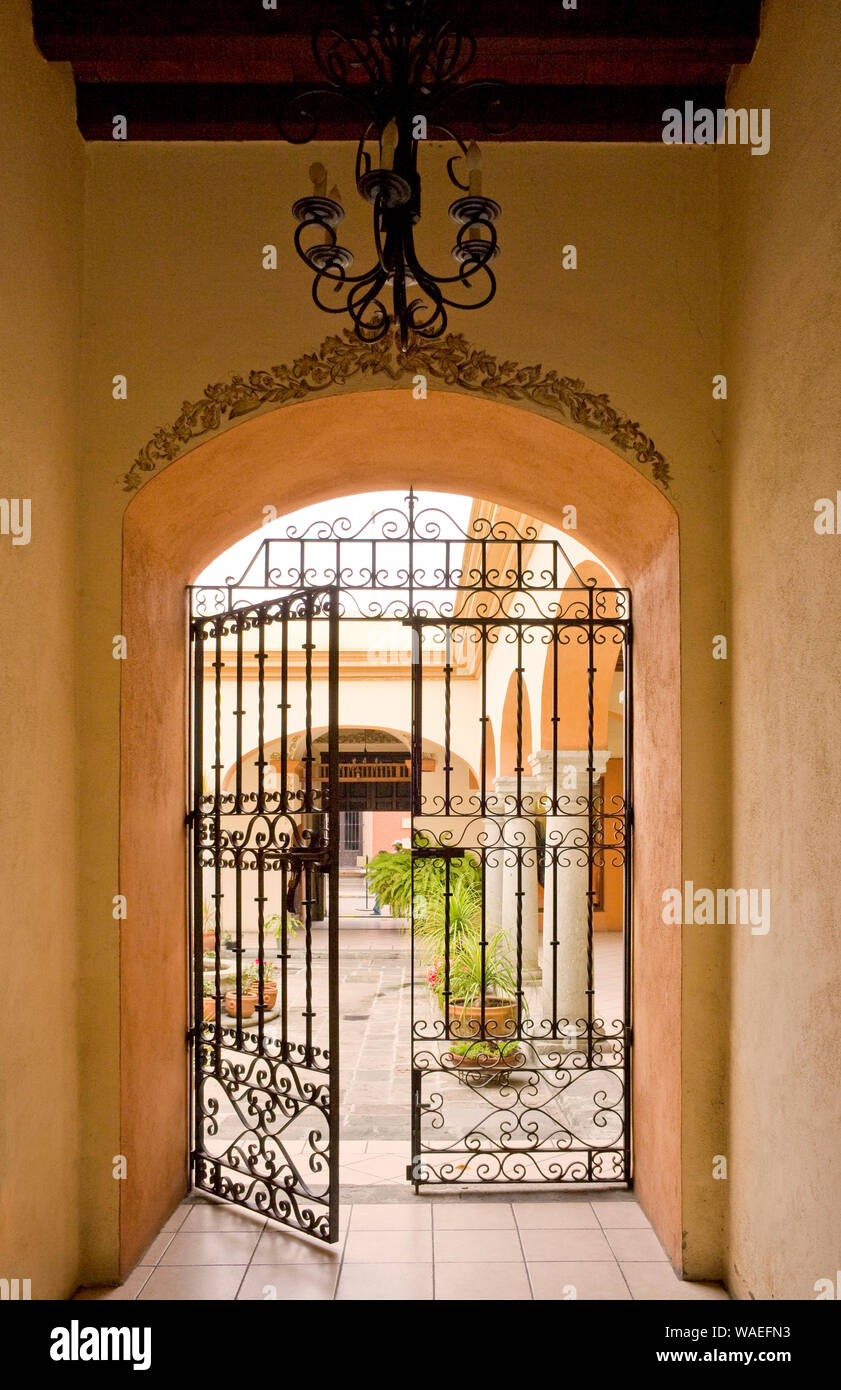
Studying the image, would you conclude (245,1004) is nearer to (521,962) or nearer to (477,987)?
(477,987)

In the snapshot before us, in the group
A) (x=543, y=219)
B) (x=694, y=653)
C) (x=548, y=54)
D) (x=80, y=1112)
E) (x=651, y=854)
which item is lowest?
(x=80, y=1112)

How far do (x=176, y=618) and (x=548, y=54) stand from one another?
108 inches

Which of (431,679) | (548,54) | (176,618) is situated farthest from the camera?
(431,679)

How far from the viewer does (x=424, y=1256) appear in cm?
398

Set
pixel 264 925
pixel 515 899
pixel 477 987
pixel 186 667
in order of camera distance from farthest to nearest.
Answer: pixel 515 899, pixel 477 987, pixel 186 667, pixel 264 925

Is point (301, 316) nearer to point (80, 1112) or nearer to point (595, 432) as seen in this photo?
point (595, 432)

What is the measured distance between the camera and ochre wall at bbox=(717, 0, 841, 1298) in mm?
2754

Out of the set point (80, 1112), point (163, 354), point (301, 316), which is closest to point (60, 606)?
point (163, 354)

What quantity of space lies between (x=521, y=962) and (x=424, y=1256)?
239cm

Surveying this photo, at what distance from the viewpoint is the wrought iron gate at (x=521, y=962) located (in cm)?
466

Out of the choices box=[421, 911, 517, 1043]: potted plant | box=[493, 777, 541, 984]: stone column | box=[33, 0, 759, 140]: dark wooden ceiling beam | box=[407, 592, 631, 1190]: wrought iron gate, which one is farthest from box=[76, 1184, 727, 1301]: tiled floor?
box=[33, 0, 759, 140]: dark wooden ceiling beam

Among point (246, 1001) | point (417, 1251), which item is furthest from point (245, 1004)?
point (417, 1251)

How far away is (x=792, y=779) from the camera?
3051 mm

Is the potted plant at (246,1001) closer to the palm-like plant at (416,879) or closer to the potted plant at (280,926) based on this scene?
the potted plant at (280,926)
